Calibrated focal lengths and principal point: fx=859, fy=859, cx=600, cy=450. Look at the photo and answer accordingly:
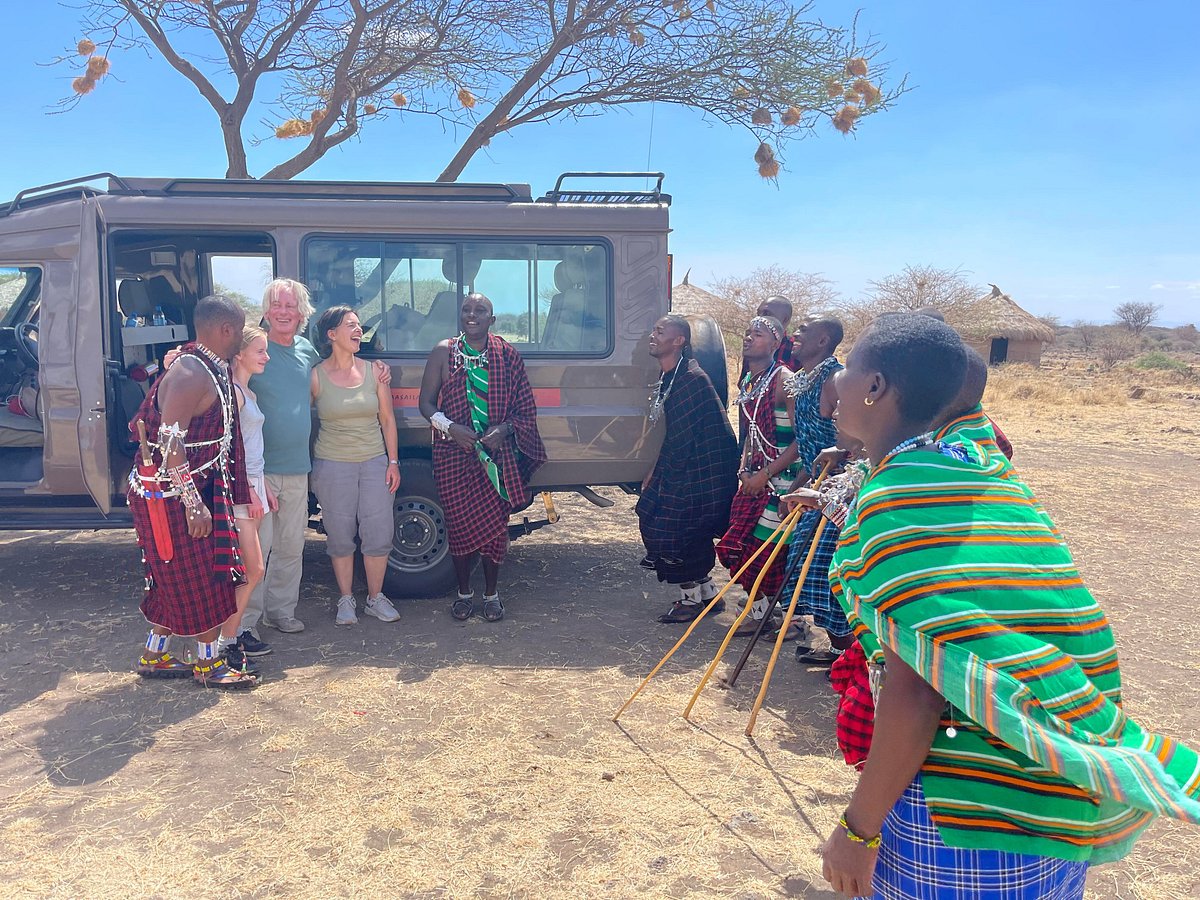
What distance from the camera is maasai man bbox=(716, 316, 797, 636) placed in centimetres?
468

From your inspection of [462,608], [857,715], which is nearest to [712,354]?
[462,608]

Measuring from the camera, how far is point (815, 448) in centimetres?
437

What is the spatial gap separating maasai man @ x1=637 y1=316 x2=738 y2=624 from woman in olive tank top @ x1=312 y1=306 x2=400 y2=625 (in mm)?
1536

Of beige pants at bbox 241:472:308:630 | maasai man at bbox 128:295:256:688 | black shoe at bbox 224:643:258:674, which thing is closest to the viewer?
maasai man at bbox 128:295:256:688

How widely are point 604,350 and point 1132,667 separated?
339 centimetres

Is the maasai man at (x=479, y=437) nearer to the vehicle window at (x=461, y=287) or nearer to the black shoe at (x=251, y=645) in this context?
the vehicle window at (x=461, y=287)

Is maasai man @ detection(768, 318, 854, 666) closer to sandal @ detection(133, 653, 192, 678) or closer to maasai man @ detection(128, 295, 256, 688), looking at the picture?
maasai man @ detection(128, 295, 256, 688)

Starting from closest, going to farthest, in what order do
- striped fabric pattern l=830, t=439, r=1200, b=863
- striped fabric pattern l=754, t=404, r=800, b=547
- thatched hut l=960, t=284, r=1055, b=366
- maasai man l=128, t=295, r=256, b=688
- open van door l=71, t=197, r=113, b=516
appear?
1. striped fabric pattern l=830, t=439, r=1200, b=863
2. maasai man l=128, t=295, r=256, b=688
3. striped fabric pattern l=754, t=404, r=800, b=547
4. open van door l=71, t=197, r=113, b=516
5. thatched hut l=960, t=284, r=1055, b=366

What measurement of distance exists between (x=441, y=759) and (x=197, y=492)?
163cm

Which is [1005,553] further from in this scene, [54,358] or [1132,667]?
[54,358]

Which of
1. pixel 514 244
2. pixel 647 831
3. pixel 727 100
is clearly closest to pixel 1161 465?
pixel 727 100

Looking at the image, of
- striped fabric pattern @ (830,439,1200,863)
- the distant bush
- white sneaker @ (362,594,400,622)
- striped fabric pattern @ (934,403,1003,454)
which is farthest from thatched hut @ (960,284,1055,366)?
striped fabric pattern @ (830,439,1200,863)

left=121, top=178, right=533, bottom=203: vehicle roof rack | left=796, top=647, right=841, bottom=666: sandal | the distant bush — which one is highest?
left=121, top=178, right=533, bottom=203: vehicle roof rack

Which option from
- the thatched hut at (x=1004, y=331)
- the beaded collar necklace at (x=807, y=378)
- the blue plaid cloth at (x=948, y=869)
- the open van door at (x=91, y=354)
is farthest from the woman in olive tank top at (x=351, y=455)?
the thatched hut at (x=1004, y=331)
